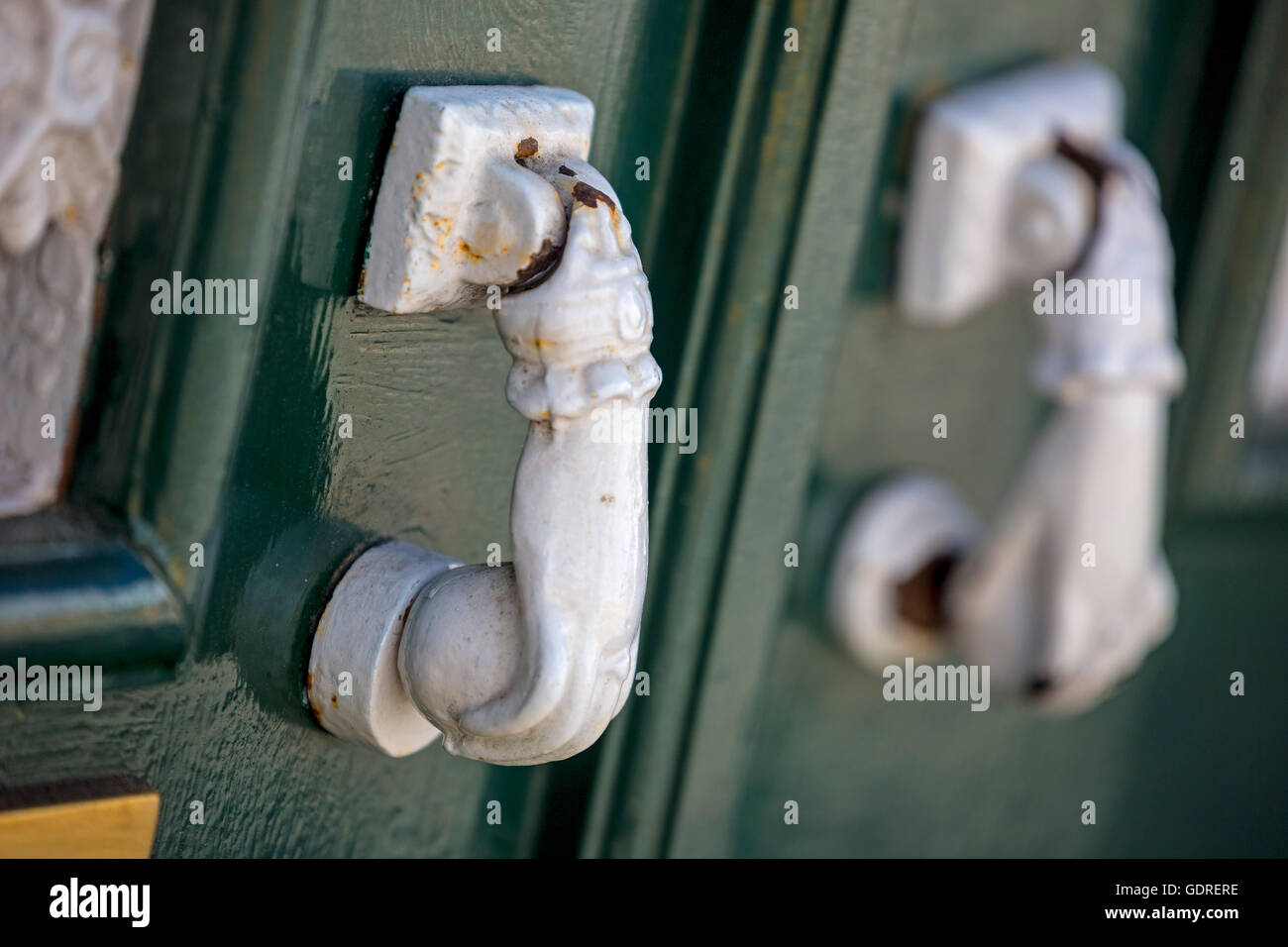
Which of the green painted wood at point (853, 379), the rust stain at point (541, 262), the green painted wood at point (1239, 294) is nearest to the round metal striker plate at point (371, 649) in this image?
the rust stain at point (541, 262)

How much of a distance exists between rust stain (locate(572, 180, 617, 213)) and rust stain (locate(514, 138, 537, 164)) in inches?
1.5

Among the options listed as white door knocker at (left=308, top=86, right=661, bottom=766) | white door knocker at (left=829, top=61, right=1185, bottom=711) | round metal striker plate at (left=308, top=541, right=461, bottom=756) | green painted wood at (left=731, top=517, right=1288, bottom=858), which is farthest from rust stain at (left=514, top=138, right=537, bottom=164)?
green painted wood at (left=731, top=517, right=1288, bottom=858)

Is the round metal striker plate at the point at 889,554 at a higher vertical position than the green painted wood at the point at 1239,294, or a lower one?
lower

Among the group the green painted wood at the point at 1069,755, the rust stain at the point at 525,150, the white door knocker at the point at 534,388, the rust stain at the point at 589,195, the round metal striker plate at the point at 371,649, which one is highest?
the rust stain at the point at 525,150

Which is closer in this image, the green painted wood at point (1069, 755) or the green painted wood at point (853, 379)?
the green painted wood at point (853, 379)

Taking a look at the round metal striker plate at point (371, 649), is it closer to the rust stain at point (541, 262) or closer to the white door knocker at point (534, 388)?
the white door knocker at point (534, 388)

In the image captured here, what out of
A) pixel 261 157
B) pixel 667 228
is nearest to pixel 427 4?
pixel 261 157

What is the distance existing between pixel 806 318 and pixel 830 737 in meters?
0.41

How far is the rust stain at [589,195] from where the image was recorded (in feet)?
1.98

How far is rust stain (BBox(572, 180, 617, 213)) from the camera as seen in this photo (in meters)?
0.60

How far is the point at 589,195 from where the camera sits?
605 mm

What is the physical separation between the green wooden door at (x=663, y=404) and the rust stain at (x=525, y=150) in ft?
0.18

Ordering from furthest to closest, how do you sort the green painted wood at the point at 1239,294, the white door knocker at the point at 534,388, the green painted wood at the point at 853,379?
the green painted wood at the point at 1239,294, the green painted wood at the point at 853,379, the white door knocker at the point at 534,388

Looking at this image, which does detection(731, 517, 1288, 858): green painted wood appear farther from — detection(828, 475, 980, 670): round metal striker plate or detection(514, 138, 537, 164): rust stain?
detection(514, 138, 537, 164): rust stain
